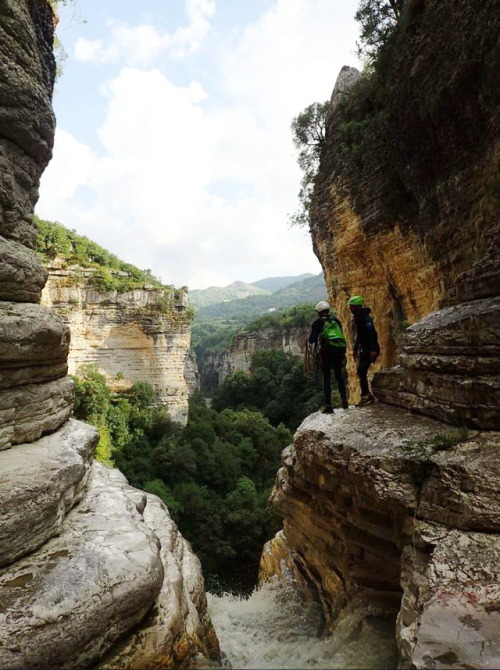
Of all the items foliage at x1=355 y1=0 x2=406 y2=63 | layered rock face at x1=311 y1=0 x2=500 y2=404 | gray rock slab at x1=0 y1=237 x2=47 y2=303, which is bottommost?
gray rock slab at x1=0 y1=237 x2=47 y2=303

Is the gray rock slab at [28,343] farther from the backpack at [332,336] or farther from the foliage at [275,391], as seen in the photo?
the foliage at [275,391]

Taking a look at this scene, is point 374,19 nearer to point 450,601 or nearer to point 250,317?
point 450,601

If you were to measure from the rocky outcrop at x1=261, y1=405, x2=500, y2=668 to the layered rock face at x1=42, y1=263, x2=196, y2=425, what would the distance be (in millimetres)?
18705

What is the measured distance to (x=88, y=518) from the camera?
527cm

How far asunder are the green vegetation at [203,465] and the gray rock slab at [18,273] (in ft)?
47.0

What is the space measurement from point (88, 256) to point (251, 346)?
120 feet

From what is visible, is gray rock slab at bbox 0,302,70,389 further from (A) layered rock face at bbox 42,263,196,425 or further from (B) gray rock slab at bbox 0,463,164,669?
(A) layered rock face at bbox 42,263,196,425

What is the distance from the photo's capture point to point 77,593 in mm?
3793

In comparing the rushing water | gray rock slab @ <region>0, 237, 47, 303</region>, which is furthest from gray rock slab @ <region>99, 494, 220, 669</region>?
gray rock slab @ <region>0, 237, 47, 303</region>

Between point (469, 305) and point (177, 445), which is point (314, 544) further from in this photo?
point (177, 445)

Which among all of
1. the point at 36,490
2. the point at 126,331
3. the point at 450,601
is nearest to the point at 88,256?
Result: the point at 126,331

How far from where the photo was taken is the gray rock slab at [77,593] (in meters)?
3.37

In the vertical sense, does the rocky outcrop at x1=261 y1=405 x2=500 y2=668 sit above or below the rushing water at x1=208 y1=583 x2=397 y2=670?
above

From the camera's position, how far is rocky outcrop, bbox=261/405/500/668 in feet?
9.64
